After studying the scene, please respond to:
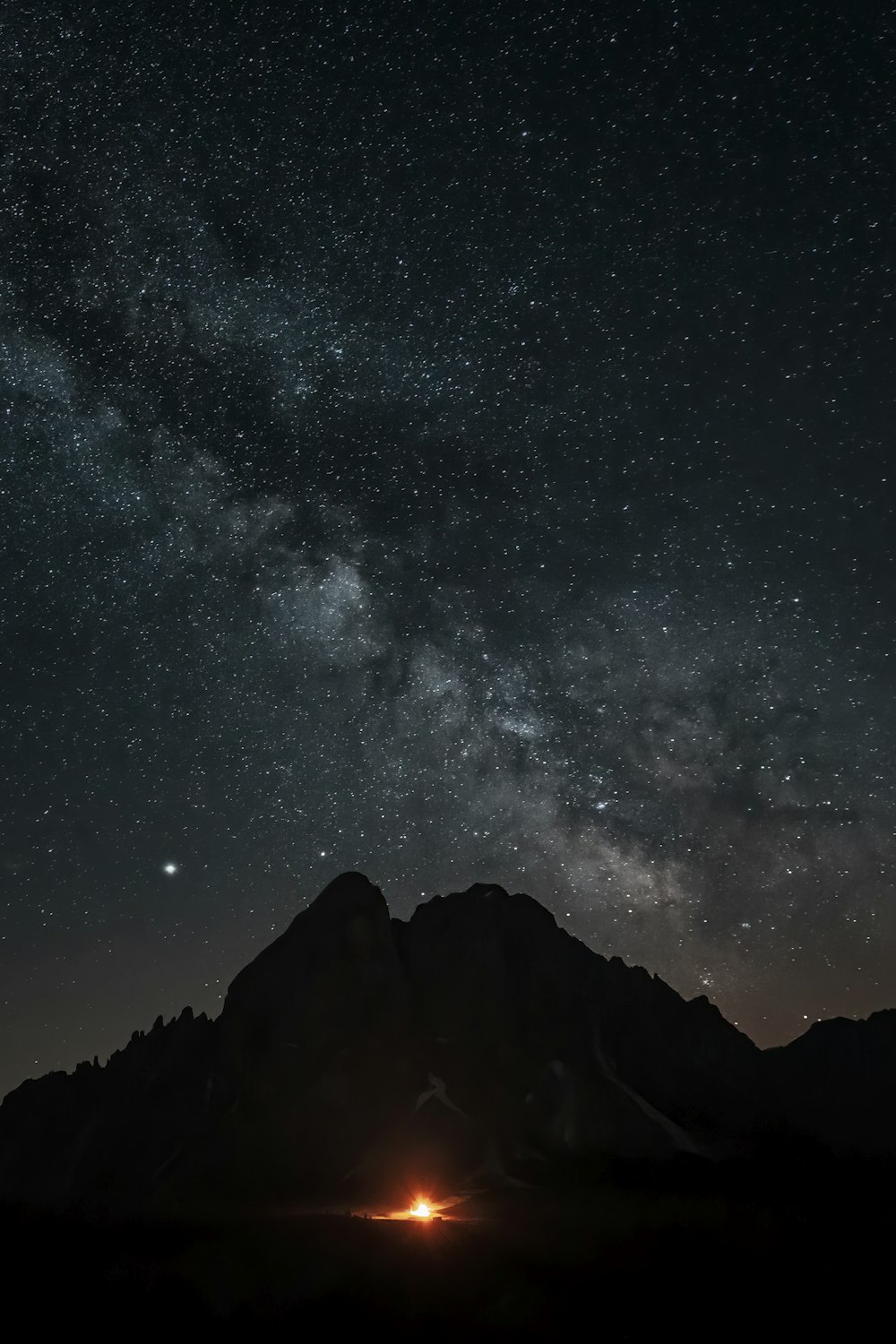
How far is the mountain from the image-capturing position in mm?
86188

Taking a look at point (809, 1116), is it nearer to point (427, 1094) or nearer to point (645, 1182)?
point (645, 1182)

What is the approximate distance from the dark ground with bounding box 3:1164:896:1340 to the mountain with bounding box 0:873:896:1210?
13.8 meters

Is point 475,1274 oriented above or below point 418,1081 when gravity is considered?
below

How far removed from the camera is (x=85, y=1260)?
192 ft

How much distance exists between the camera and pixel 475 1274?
50562 millimetres

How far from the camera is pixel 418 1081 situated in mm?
→ 96438

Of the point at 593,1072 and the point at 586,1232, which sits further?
the point at 593,1072

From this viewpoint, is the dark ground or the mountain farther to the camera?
the mountain

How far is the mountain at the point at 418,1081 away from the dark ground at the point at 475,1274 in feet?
45.3

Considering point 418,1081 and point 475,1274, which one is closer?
point 475,1274

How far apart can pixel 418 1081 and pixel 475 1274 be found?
155ft

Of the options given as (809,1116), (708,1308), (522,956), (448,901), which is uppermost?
(448,901)

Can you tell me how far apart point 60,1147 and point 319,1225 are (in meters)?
72.3

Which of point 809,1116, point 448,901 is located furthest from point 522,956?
point 809,1116
